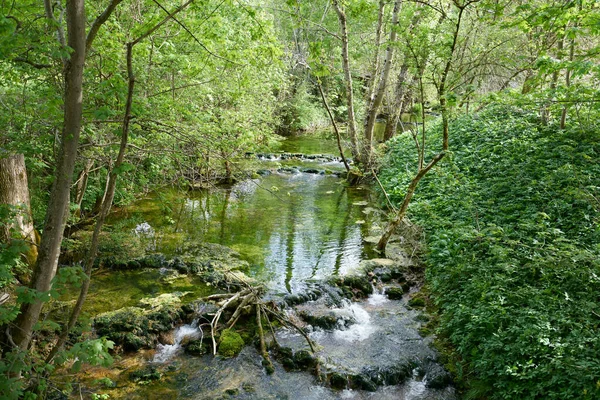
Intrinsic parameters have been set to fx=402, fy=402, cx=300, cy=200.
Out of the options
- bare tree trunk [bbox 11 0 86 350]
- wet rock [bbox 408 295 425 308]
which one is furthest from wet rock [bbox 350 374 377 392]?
bare tree trunk [bbox 11 0 86 350]

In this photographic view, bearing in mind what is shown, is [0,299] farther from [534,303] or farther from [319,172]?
[319,172]

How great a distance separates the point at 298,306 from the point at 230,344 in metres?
1.65

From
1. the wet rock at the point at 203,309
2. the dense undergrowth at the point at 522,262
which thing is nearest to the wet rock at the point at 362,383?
the dense undergrowth at the point at 522,262

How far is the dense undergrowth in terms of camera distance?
464 cm

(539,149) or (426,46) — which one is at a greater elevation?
(426,46)

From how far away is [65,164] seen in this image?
11.2 feet

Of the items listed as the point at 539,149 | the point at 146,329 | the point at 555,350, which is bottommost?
the point at 146,329

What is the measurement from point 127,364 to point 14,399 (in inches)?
119

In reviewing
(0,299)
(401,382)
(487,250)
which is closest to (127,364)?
(0,299)

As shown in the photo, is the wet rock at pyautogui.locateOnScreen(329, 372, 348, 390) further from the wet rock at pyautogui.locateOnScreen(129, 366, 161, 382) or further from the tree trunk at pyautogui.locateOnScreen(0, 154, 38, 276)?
the tree trunk at pyautogui.locateOnScreen(0, 154, 38, 276)

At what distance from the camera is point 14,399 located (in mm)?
2842

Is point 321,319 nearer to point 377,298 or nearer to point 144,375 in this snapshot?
point 377,298

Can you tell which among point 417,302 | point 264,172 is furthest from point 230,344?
point 264,172

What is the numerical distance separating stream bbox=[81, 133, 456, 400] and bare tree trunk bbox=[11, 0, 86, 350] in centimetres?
160
